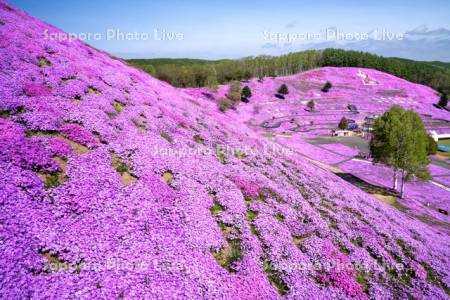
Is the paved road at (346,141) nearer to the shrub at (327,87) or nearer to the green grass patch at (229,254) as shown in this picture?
the shrub at (327,87)

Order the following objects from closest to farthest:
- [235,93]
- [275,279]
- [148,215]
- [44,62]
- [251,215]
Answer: [148,215], [275,279], [251,215], [44,62], [235,93]

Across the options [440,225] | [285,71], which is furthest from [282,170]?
[285,71]

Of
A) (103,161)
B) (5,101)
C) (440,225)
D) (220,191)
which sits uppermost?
(5,101)

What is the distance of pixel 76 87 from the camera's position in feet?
59.3

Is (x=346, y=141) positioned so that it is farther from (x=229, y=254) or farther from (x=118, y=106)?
(x=229, y=254)

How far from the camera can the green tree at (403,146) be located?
150ft

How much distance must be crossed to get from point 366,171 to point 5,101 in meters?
62.5

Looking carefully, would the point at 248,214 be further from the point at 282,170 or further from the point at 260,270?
the point at 282,170

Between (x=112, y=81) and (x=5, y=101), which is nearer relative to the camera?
Result: (x=5, y=101)

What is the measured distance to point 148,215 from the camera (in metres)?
11.5

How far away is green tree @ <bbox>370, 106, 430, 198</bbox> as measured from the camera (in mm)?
45781

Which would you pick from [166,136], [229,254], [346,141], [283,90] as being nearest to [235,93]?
[283,90]

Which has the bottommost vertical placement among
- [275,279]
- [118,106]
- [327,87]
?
[275,279]

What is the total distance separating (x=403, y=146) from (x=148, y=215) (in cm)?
4885
